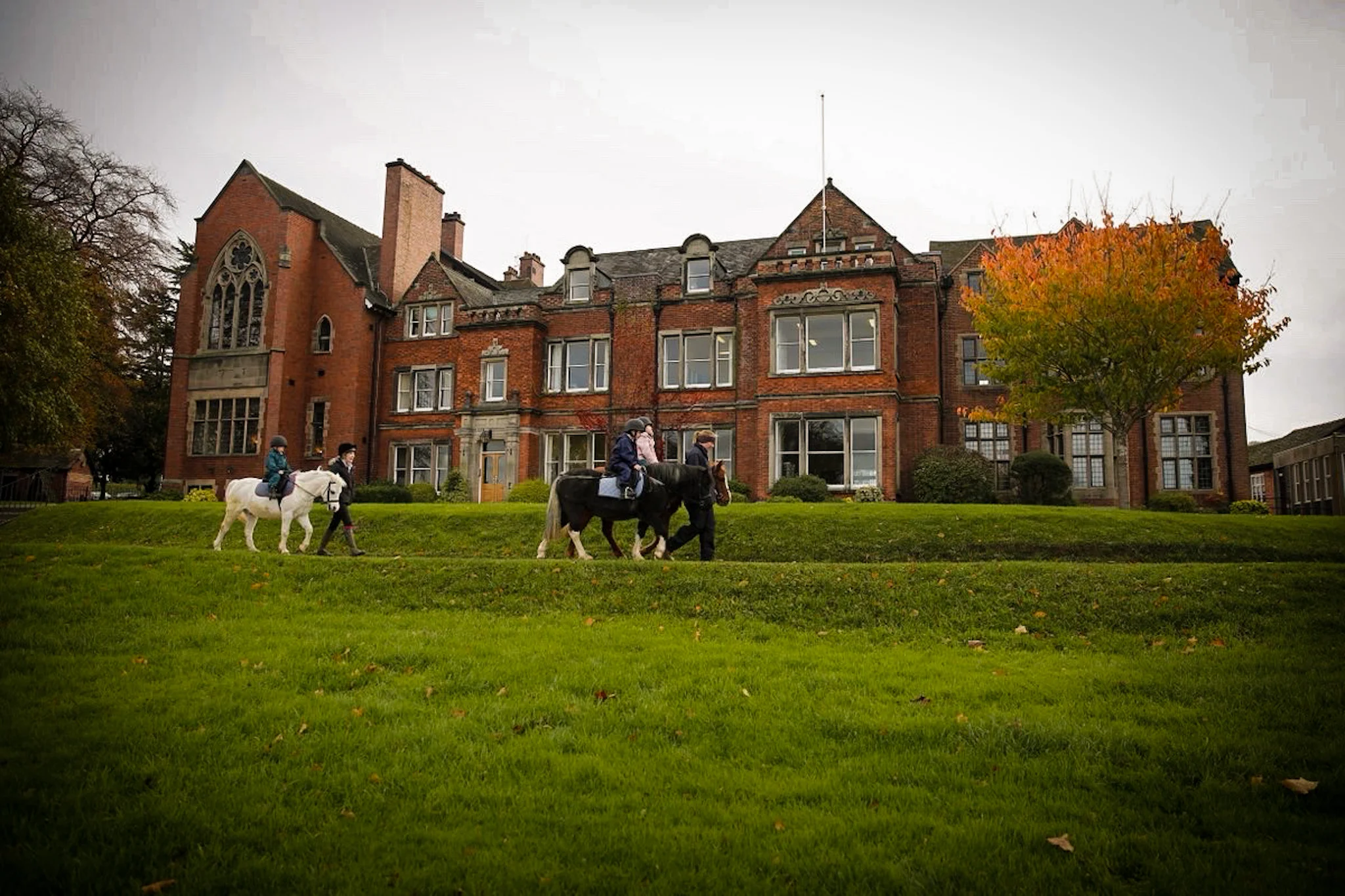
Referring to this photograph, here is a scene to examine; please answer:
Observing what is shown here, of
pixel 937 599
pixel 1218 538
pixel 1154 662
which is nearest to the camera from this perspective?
pixel 1154 662

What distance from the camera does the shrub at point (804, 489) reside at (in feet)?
90.9

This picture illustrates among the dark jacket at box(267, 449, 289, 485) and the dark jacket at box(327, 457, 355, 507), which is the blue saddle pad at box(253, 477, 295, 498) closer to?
the dark jacket at box(267, 449, 289, 485)

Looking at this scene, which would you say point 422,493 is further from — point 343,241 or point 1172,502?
point 1172,502

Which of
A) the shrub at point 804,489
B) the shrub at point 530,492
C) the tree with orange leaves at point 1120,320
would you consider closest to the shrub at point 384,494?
the shrub at point 530,492

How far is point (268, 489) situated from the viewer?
16.4 metres

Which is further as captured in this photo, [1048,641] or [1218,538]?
[1218,538]

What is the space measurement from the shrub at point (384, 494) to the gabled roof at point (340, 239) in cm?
981

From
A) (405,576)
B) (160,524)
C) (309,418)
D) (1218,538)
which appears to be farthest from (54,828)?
(309,418)

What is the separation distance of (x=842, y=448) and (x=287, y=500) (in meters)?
19.0

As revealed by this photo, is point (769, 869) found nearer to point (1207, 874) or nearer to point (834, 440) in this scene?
point (1207, 874)

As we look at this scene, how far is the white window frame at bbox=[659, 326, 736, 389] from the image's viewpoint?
3322 cm

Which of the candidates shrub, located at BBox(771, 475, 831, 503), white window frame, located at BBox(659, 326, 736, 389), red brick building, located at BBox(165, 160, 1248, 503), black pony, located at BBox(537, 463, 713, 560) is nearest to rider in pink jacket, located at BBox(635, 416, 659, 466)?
black pony, located at BBox(537, 463, 713, 560)

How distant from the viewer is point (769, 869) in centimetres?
412

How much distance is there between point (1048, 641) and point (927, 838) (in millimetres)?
5901
